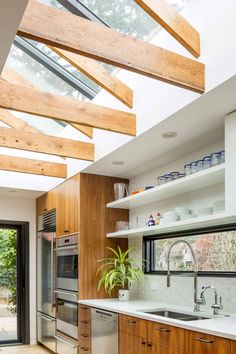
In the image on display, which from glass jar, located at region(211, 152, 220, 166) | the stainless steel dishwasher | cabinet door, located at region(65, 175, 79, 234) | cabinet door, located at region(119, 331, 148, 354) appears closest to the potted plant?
the stainless steel dishwasher

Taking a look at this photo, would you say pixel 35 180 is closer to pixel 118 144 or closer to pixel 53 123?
pixel 53 123

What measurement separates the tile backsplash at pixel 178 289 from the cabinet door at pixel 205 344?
0.73 m

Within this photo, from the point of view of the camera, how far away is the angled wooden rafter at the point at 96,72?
3740 millimetres

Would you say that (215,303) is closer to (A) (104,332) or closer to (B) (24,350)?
(A) (104,332)

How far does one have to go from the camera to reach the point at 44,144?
461 cm

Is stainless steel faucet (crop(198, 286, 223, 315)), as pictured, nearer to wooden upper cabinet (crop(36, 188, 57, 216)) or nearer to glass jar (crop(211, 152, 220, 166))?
glass jar (crop(211, 152, 220, 166))

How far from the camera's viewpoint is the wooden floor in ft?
19.5

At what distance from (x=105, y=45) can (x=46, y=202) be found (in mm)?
4023

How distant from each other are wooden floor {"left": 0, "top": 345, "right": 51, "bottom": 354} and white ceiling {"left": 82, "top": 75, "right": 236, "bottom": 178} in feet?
9.23

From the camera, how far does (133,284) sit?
518cm

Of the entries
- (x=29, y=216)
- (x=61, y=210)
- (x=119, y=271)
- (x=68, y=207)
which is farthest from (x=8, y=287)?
(x=119, y=271)

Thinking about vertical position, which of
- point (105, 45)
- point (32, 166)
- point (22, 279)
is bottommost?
point (22, 279)

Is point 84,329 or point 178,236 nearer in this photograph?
point 178,236

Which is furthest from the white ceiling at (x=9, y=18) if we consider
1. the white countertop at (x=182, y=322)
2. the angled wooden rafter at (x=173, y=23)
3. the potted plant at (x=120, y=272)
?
the potted plant at (x=120, y=272)
